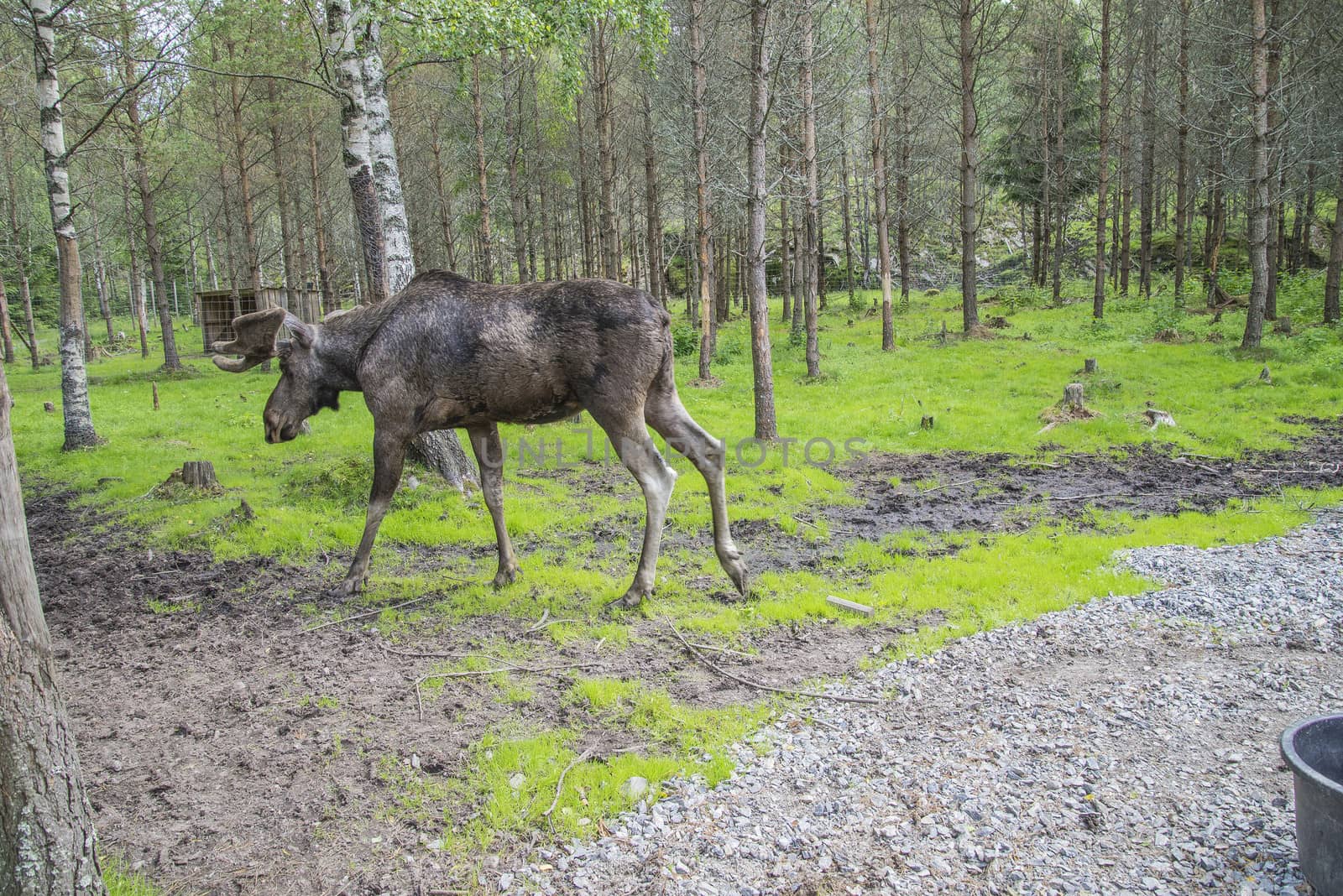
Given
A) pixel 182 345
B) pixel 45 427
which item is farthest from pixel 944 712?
pixel 182 345

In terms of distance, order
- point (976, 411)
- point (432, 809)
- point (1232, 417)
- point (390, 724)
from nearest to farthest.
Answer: point (432, 809) < point (390, 724) < point (1232, 417) < point (976, 411)

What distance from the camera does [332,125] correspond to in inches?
1289

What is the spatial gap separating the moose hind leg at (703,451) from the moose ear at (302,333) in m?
2.90

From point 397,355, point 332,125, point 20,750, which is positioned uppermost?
point 332,125

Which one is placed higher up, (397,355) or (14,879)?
(397,355)

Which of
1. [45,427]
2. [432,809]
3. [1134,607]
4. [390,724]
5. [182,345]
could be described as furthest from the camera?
[182,345]

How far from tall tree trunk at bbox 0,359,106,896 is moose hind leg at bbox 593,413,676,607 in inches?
150

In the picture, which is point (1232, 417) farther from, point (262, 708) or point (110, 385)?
point (110, 385)

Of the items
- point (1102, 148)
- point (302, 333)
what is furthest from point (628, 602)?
point (1102, 148)

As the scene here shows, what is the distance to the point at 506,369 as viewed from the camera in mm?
5922

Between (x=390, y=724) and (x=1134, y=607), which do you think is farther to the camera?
(x=1134, y=607)

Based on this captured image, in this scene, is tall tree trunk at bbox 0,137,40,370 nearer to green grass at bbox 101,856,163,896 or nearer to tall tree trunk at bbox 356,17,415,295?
tall tree trunk at bbox 356,17,415,295

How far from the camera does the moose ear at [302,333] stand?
21.0ft

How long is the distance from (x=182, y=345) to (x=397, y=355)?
4147 centimetres
